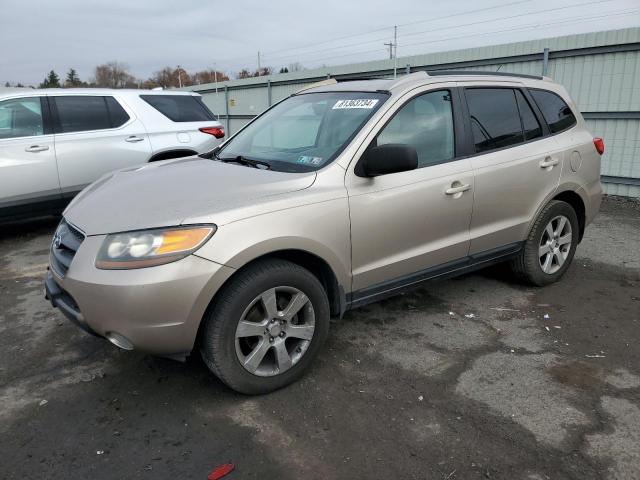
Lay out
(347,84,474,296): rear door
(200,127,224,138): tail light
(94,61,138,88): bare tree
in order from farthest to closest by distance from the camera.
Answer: (94,61,138,88): bare tree → (200,127,224,138): tail light → (347,84,474,296): rear door

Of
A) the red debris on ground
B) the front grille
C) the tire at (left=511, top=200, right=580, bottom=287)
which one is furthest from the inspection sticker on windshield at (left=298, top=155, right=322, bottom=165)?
the tire at (left=511, top=200, right=580, bottom=287)

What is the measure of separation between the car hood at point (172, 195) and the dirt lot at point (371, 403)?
1018 millimetres

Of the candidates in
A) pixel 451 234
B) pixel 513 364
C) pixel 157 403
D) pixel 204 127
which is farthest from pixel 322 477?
pixel 204 127

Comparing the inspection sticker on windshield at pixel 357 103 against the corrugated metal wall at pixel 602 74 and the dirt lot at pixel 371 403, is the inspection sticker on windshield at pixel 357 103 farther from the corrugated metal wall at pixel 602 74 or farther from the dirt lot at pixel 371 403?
the corrugated metal wall at pixel 602 74

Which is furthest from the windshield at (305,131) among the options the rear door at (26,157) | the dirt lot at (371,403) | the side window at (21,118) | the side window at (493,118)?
the side window at (21,118)

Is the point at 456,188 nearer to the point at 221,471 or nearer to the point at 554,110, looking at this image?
the point at 554,110

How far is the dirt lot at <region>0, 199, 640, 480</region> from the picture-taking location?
2459 millimetres

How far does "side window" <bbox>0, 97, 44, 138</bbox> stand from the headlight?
4.25 meters

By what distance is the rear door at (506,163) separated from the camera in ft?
12.8

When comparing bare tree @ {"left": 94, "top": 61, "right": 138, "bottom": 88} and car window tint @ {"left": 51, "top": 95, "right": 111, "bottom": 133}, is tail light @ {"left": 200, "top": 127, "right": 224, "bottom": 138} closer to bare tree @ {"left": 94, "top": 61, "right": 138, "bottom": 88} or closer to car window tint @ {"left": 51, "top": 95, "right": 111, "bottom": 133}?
car window tint @ {"left": 51, "top": 95, "right": 111, "bottom": 133}

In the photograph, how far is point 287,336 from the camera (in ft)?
9.80

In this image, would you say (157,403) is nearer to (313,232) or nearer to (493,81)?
(313,232)

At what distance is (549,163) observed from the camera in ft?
14.1

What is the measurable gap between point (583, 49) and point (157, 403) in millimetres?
8969
